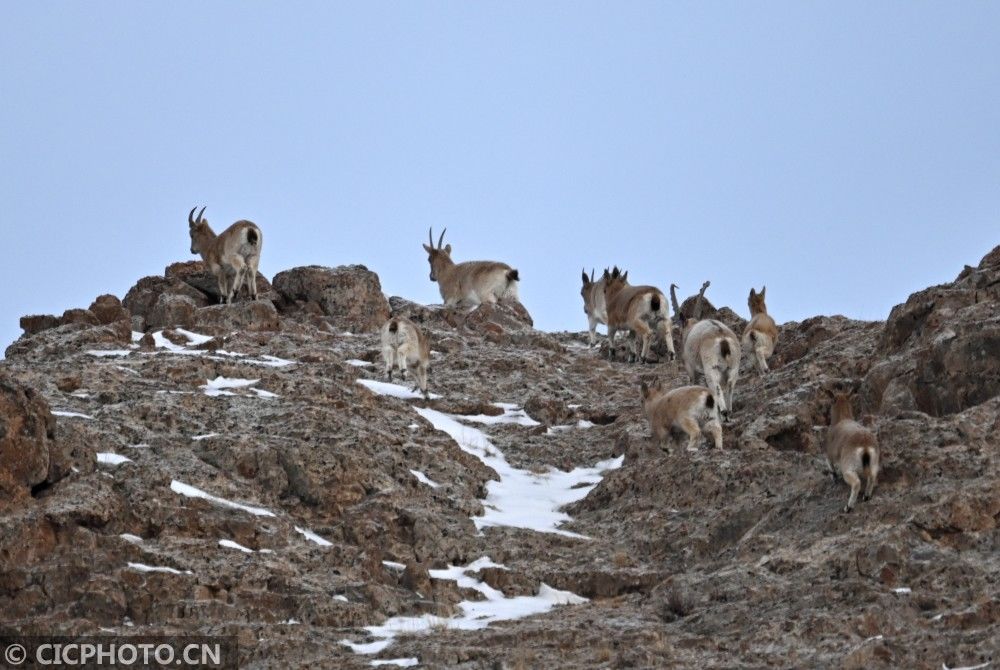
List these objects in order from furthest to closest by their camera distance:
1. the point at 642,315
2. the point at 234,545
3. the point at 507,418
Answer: the point at 642,315 < the point at 507,418 < the point at 234,545

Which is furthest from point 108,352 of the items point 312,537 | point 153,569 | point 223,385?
point 153,569

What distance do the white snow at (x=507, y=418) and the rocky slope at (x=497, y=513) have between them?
0.05 meters

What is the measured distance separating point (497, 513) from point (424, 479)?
1059 millimetres

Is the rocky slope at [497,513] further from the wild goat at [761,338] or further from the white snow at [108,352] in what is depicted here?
the wild goat at [761,338]

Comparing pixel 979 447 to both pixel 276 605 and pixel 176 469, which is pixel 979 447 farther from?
pixel 176 469

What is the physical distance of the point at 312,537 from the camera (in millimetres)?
15531

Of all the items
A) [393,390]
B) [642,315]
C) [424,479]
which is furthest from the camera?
[642,315]

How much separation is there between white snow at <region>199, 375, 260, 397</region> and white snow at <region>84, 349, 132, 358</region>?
8.89 ft

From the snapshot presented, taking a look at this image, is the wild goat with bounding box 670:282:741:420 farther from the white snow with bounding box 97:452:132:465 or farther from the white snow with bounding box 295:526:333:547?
the white snow with bounding box 97:452:132:465

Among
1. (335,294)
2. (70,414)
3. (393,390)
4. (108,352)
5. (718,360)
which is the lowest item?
(70,414)

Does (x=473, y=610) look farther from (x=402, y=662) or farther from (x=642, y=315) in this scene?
(x=642, y=315)

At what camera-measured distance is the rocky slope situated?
12.4 meters

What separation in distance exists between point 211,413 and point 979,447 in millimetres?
9371

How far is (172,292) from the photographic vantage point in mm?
30578
